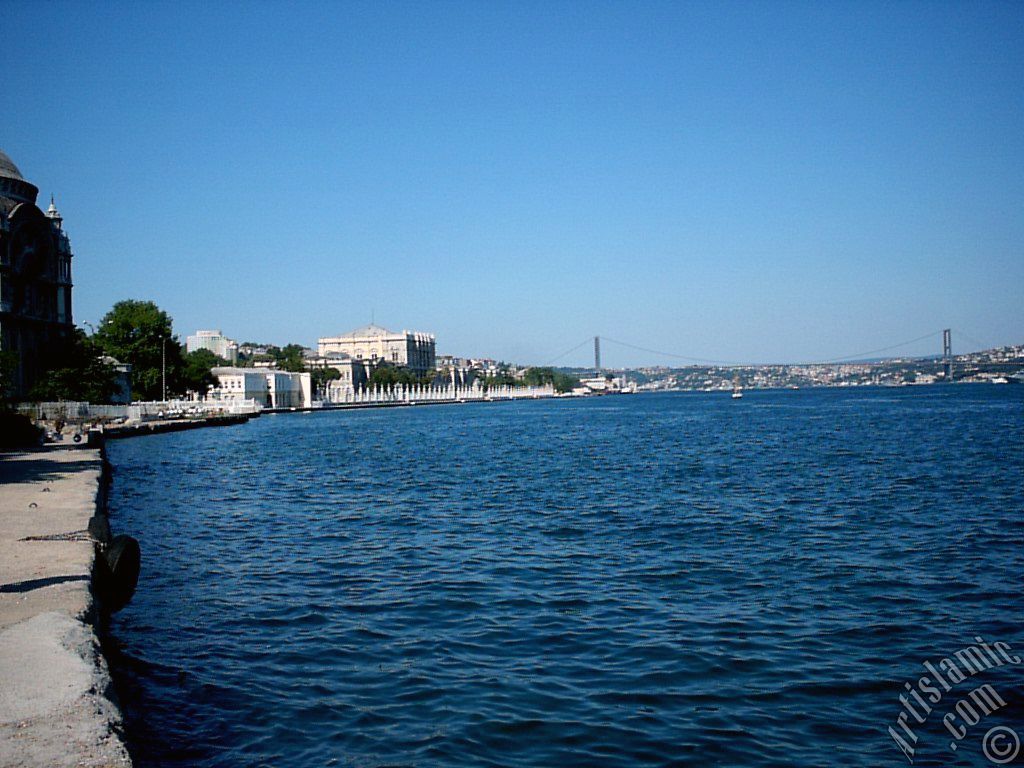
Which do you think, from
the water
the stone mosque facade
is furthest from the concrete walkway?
the stone mosque facade

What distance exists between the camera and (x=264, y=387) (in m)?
121

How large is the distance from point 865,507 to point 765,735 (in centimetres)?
1334

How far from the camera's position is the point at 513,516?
18.4 meters

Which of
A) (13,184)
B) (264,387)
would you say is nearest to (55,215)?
(13,184)

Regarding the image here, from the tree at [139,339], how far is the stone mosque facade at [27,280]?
2107 cm

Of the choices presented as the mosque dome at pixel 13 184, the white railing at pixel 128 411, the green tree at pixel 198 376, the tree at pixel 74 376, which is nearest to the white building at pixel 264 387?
the green tree at pixel 198 376

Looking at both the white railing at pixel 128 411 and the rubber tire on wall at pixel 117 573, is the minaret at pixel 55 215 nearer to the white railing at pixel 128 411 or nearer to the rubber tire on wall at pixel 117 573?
the white railing at pixel 128 411

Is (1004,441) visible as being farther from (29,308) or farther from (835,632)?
(29,308)

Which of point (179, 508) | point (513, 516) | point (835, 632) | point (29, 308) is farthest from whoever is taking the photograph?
point (29, 308)

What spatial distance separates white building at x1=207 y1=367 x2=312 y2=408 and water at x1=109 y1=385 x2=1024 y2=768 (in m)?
94.2

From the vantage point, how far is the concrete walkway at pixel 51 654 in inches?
202

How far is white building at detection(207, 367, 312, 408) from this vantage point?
113887 mm

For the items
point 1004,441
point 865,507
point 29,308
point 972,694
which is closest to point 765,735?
point 972,694

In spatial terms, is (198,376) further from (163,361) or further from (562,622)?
(562,622)
